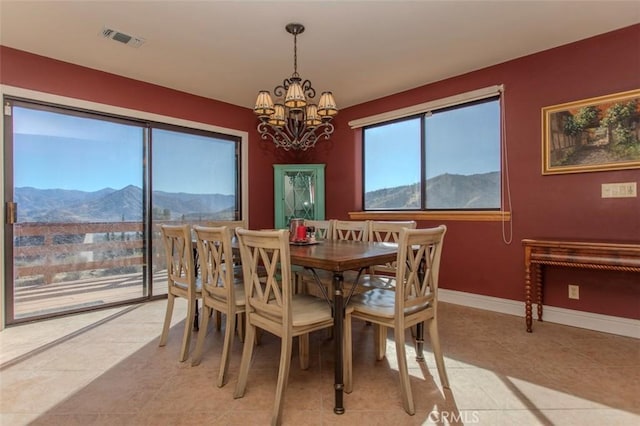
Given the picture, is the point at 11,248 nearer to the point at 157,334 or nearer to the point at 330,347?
the point at 157,334

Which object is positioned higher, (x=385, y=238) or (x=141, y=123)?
(x=141, y=123)

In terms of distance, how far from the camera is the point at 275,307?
1.69 m

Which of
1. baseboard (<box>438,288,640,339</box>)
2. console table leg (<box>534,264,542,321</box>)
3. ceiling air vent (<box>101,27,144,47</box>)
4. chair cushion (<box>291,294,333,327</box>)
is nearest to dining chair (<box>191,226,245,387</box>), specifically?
chair cushion (<box>291,294,333,327</box>)

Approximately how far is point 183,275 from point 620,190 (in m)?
3.50

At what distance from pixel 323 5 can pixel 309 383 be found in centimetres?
249

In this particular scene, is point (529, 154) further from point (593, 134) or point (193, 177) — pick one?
point (193, 177)

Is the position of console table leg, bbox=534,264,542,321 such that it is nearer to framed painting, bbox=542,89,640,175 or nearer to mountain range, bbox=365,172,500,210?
mountain range, bbox=365,172,500,210

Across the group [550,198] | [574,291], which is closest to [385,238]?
[550,198]

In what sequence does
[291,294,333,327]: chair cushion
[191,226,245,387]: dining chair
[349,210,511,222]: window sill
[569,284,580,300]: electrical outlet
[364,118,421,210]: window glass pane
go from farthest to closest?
[364,118,421,210]: window glass pane → [349,210,511,222]: window sill → [569,284,580,300]: electrical outlet → [191,226,245,387]: dining chair → [291,294,333,327]: chair cushion

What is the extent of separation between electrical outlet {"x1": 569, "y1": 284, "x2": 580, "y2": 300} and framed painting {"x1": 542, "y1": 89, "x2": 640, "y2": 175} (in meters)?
1.00

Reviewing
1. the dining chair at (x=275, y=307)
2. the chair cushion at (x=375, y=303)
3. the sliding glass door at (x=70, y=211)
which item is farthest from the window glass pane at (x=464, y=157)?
the sliding glass door at (x=70, y=211)

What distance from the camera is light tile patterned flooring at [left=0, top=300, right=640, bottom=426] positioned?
5.29 ft

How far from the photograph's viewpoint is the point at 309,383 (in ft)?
6.28

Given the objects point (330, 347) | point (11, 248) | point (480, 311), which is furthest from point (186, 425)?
point (480, 311)
